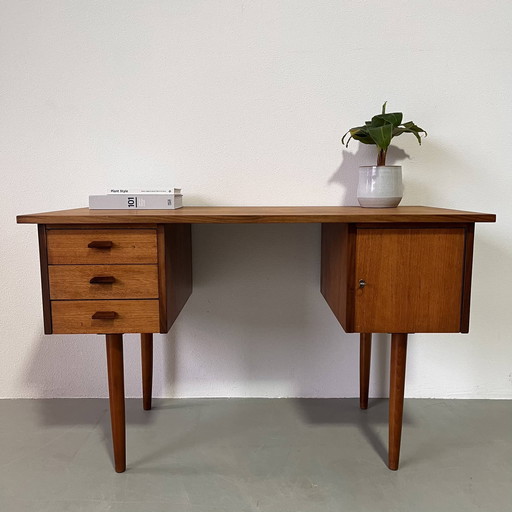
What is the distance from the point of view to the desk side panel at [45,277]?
1.22 meters

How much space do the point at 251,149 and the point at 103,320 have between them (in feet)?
2.80

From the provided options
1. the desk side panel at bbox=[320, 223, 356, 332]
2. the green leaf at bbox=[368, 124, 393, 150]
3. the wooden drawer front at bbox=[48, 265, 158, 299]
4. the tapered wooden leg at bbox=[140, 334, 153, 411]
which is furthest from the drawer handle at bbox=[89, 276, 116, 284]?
the green leaf at bbox=[368, 124, 393, 150]

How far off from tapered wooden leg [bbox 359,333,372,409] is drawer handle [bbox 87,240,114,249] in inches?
38.9

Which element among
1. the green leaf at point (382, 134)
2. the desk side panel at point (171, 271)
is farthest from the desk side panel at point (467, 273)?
the desk side panel at point (171, 271)

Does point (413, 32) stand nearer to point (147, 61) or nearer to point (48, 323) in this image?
point (147, 61)

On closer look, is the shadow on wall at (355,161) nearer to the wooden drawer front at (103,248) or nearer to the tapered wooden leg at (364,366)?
the tapered wooden leg at (364,366)

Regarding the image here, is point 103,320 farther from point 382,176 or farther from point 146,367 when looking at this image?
point 382,176

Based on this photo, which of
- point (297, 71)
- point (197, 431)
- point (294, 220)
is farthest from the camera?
point (297, 71)

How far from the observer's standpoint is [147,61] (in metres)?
1.68

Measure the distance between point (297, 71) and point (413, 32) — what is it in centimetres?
45

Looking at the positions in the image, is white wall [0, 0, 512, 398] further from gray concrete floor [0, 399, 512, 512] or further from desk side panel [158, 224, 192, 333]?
desk side panel [158, 224, 192, 333]

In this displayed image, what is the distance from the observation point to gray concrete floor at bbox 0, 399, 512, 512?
122 cm

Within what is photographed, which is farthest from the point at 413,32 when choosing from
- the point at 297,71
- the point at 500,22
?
the point at 297,71

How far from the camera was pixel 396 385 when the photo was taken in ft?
4.32
